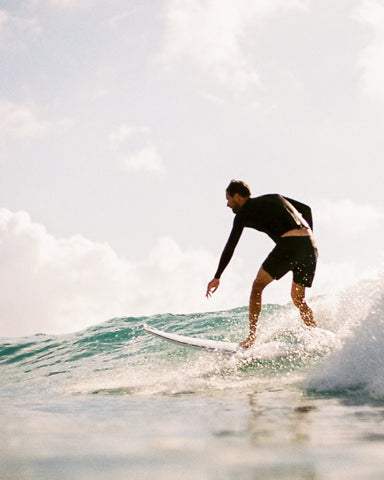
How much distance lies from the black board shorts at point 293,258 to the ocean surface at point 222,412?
2.66 ft

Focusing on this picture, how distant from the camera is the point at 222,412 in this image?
3441mm

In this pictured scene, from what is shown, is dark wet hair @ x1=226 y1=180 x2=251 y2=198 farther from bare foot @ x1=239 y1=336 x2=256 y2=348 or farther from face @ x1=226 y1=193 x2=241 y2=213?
bare foot @ x1=239 y1=336 x2=256 y2=348

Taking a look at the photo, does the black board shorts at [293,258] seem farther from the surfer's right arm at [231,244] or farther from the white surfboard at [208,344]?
the white surfboard at [208,344]

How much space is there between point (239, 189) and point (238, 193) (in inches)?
2.0

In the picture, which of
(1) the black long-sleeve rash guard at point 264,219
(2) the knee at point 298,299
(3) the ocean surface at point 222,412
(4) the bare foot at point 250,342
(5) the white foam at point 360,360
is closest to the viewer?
(3) the ocean surface at point 222,412

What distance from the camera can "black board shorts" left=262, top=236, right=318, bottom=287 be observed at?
6070mm

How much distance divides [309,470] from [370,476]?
22 centimetres

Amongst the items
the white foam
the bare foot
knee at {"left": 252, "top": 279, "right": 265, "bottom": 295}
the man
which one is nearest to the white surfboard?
the bare foot

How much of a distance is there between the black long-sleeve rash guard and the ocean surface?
122cm

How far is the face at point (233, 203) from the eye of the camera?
20.0 feet

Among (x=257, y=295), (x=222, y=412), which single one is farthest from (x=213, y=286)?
(x=222, y=412)

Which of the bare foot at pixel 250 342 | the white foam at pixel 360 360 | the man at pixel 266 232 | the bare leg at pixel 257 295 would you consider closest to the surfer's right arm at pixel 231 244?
the man at pixel 266 232

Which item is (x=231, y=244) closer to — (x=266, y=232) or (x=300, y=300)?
(x=266, y=232)

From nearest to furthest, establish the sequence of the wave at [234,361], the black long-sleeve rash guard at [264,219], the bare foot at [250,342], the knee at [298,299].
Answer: the wave at [234,361]
the black long-sleeve rash guard at [264,219]
the bare foot at [250,342]
the knee at [298,299]
